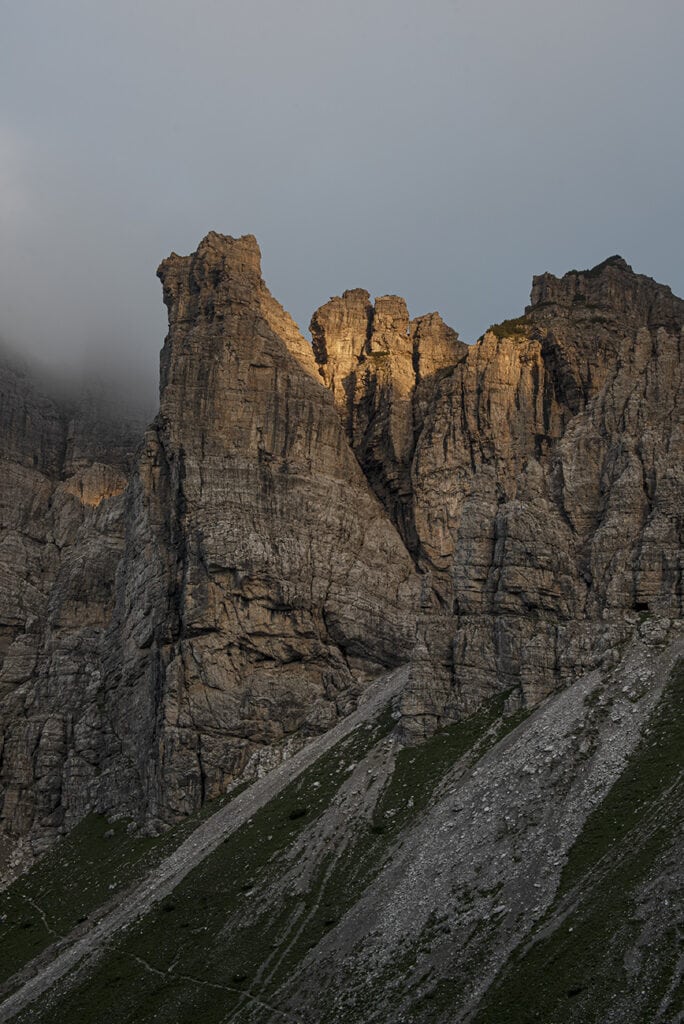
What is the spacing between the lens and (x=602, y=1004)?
2169 inches

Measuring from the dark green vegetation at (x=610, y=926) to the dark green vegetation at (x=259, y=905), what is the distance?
19.2 m

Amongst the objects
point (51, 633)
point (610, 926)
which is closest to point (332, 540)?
point (51, 633)

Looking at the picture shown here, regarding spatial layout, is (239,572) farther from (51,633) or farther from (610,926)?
(610,926)

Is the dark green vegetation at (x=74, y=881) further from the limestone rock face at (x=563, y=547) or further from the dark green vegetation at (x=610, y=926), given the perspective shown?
the dark green vegetation at (x=610, y=926)

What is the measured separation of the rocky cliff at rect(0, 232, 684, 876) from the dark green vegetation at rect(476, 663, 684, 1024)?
68.6 ft

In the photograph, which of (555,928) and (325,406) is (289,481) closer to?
(325,406)

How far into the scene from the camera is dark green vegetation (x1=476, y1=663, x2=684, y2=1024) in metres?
55.7

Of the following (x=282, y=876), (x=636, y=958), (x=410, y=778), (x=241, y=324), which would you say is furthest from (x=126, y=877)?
(x=241, y=324)

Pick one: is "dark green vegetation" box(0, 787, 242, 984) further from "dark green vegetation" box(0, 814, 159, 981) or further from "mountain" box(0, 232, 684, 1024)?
"mountain" box(0, 232, 684, 1024)

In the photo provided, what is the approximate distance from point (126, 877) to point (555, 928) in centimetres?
5847

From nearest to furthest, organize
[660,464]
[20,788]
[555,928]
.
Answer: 1. [555,928]
2. [660,464]
3. [20,788]

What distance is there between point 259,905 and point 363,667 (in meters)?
49.6

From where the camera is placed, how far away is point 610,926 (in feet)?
198

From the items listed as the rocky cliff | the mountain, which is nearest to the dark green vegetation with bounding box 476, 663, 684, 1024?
the mountain
